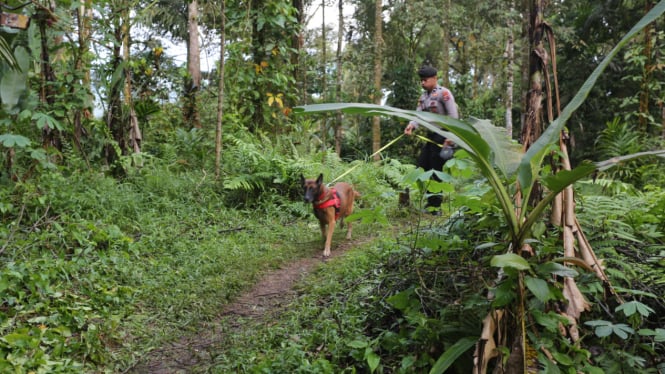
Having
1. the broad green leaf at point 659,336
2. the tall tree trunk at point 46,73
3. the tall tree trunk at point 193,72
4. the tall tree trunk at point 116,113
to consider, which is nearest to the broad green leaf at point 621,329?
the broad green leaf at point 659,336

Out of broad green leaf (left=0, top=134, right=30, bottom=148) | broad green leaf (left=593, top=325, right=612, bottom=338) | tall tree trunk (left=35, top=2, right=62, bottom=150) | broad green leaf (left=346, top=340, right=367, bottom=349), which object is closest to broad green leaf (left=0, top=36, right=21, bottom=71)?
broad green leaf (left=0, top=134, right=30, bottom=148)

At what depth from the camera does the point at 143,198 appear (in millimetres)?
7504

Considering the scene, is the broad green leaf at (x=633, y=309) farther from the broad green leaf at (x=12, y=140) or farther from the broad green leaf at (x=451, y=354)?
the broad green leaf at (x=12, y=140)

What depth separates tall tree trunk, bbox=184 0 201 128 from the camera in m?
11.6

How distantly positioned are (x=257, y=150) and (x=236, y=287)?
4.35m

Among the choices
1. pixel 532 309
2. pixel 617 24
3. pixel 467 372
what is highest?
pixel 617 24

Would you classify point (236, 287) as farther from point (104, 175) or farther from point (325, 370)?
point (104, 175)

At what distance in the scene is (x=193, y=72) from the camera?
15.1 metres

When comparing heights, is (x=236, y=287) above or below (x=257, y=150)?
below

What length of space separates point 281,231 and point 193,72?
9.51m

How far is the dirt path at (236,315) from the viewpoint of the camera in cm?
377

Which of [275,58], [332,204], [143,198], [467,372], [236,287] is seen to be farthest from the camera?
[275,58]

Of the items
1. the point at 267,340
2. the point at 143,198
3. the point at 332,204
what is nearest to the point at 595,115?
the point at 332,204

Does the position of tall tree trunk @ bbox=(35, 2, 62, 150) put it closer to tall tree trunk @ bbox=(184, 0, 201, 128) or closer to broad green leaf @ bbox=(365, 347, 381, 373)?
tall tree trunk @ bbox=(184, 0, 201, 128)
